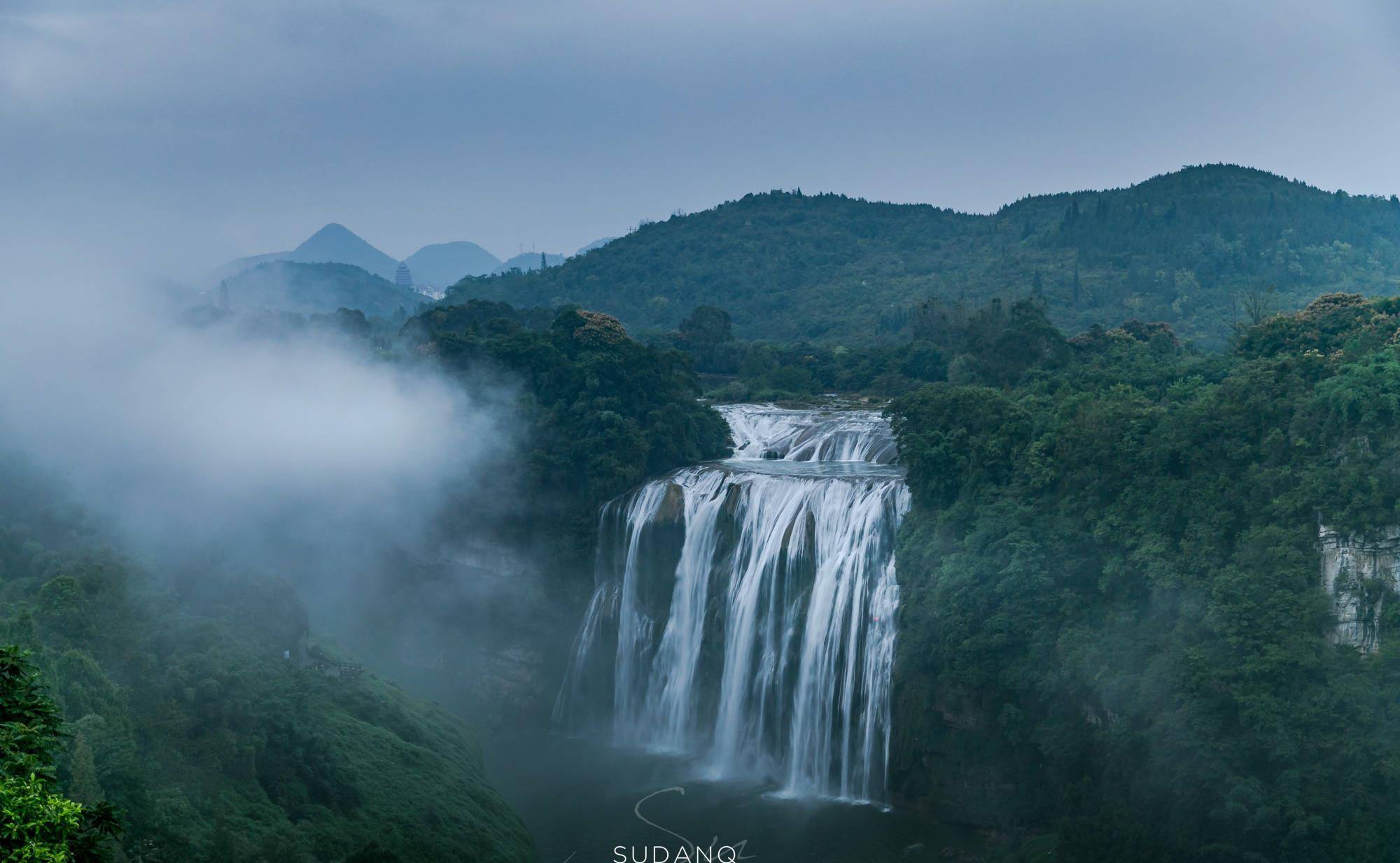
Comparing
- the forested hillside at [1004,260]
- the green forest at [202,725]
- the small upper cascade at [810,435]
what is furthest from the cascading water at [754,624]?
the forested hillside at [1004,260]

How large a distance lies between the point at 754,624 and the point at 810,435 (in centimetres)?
1244

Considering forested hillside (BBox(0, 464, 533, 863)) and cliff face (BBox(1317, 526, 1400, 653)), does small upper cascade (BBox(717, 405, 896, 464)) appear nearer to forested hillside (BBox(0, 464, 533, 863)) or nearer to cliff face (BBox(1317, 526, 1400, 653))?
forested hillside (BBox(0, 464, 533, 863))

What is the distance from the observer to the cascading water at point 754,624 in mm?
33125

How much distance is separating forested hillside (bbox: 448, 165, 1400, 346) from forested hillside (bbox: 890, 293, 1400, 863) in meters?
19.2

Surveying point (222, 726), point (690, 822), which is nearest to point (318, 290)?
point (690, 822)

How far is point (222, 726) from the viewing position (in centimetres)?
2448

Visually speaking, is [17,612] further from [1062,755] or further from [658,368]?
[658,368]

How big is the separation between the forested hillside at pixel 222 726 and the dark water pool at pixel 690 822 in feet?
5.57

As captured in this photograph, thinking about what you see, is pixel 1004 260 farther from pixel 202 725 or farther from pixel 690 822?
pixel 202 725

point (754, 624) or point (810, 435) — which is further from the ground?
point (810, 435)

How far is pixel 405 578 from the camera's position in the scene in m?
45.8

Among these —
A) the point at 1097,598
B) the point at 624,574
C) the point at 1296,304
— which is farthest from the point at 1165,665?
Result: the point at 1296,304

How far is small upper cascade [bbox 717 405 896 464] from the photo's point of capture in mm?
43656

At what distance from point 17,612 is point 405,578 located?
22.9 metres
